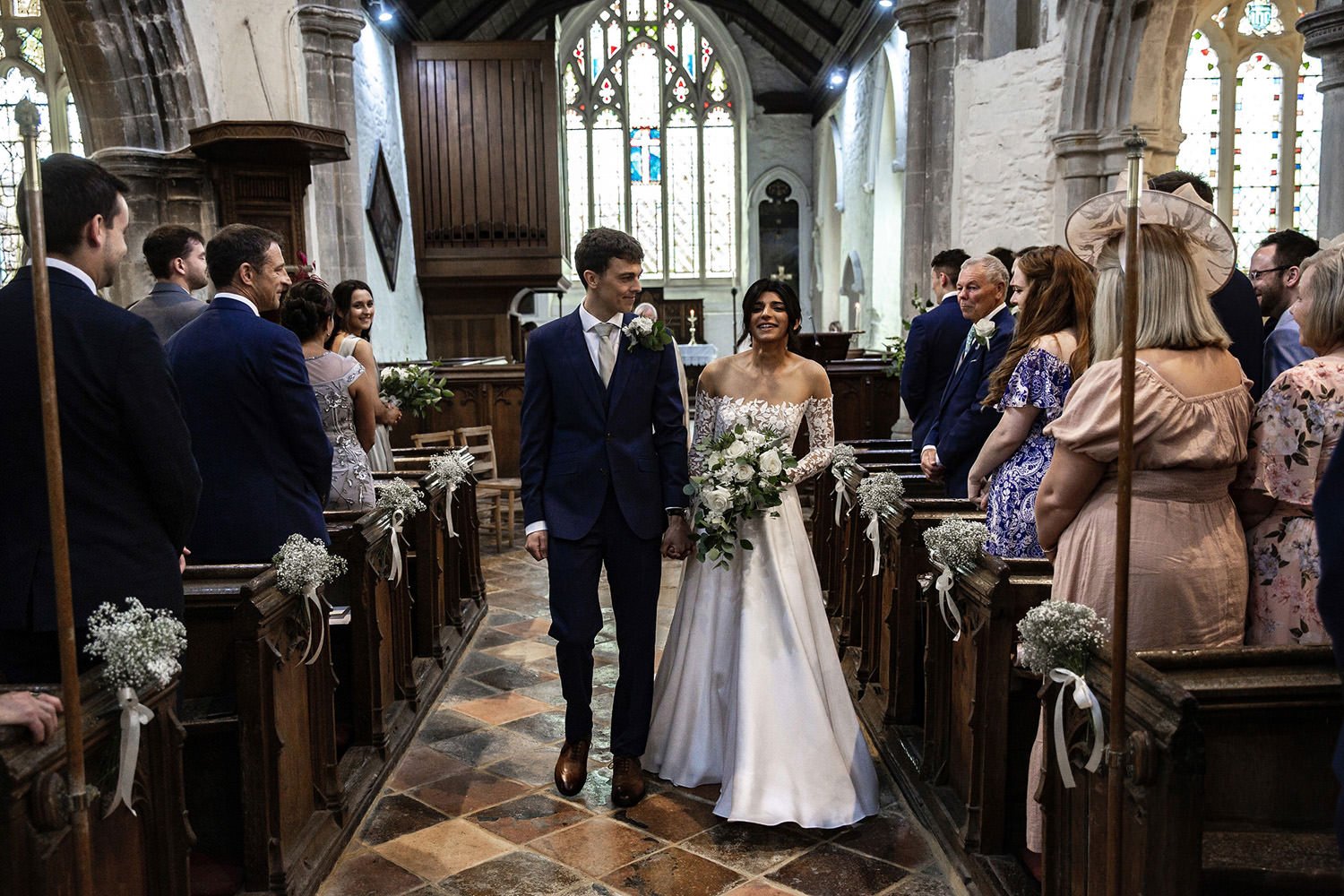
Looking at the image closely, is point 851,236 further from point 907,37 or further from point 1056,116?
point 1056,116

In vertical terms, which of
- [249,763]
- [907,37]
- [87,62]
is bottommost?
[249,763]

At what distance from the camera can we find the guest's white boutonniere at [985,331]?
3.65 m

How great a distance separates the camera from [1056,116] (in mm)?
7613

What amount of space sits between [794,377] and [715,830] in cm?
142

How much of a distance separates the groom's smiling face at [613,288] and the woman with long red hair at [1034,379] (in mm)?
1119

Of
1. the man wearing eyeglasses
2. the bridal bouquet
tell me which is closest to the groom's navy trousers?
the bridal bouquet

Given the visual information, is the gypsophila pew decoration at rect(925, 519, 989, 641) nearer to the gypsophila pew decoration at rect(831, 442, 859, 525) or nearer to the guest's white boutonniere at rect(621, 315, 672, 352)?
the guest's white boutonniere at rect(621, 315, 672, 352)

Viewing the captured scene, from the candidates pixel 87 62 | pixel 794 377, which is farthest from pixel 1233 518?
pixel 87 62

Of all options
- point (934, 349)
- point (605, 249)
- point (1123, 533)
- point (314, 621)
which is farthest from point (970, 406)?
point (314, 621)

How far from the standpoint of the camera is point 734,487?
3221mm

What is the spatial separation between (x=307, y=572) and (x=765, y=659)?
53.2 inches

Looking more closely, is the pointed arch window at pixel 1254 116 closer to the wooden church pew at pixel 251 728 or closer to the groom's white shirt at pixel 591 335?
the groom's white shirt at pixel 591 335

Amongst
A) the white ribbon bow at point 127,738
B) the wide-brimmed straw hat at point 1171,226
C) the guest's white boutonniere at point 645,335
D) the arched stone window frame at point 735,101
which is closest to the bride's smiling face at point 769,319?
the guest's white boutonniere at point 645,335

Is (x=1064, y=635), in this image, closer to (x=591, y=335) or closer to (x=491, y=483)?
(x=591, y=335)
